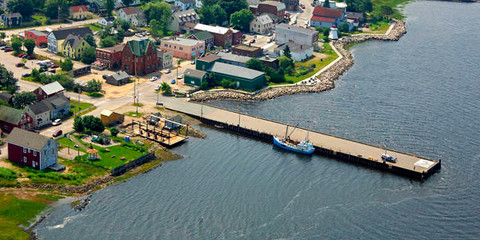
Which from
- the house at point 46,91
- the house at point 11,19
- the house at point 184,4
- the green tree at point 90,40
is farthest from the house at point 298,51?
the house at point 11,19

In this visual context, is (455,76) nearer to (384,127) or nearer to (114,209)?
(384,127)

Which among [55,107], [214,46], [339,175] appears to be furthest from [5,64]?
[339,175]

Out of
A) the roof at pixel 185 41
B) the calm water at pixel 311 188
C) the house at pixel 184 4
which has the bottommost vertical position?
the calm water at pixel 311 188

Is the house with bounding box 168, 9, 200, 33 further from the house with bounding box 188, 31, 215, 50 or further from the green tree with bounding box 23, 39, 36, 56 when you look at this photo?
the green tree with bounding box 23, 39, 36, 56

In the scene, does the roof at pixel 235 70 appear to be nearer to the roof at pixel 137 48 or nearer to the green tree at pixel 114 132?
the roof at pixel 137 48

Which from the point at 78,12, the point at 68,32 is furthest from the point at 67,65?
the point at 78,12

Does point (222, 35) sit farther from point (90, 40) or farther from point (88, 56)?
point (88, 56)
